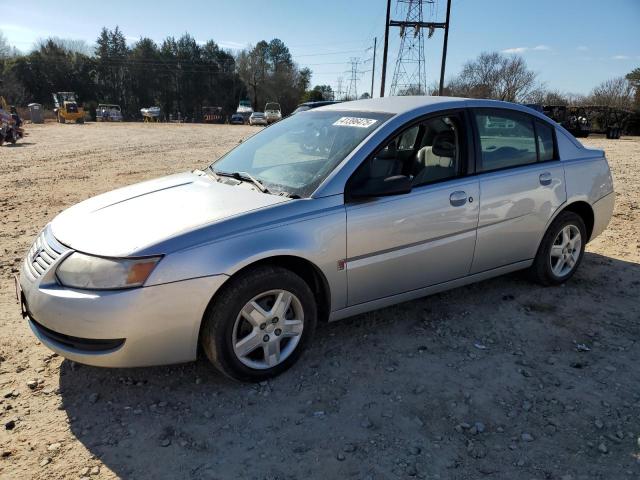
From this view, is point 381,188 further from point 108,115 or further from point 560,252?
point 108,115

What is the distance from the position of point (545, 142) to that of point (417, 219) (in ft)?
5.75

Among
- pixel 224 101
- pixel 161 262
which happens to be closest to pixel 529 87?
pixel 224 101

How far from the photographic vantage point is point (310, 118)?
4121mm

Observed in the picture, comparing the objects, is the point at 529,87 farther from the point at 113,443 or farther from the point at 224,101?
the point at 113,443

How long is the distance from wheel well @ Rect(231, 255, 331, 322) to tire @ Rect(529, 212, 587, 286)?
2.23 meters

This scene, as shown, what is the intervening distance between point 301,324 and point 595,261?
3.80 m

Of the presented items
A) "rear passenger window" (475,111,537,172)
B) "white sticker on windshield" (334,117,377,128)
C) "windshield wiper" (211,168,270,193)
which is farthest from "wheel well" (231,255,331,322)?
"rear passenger window" (475,111,537,172)

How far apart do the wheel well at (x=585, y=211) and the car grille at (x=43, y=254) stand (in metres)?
4.10

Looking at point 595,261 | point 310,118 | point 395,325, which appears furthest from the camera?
point 595,261

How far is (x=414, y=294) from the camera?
3619 millimetres

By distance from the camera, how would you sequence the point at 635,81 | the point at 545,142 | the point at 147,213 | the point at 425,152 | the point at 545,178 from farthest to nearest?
the point at 635,81
the point at 545,142
the point at 545,178
the point at 425,152
the point at 147,213

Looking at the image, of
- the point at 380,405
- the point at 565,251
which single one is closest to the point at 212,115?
the point at 565,251

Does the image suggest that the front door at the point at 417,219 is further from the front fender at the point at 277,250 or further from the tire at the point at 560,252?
the tire at the point at 560,252

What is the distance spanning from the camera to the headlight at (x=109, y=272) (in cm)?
257
